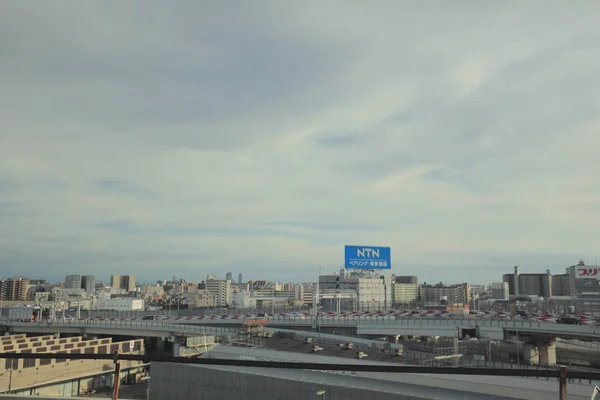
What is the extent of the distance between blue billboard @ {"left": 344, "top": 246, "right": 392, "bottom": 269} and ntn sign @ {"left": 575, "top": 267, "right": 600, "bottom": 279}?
29230mm

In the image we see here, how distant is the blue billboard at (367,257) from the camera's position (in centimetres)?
7644

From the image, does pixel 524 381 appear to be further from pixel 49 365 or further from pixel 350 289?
pixel 350 289

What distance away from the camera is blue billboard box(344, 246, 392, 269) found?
76438mm

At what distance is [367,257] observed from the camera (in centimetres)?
7712

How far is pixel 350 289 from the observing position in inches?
3674

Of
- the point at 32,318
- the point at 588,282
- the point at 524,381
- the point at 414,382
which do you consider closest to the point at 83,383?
the point at 414,382

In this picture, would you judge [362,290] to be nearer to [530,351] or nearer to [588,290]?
[530,351]

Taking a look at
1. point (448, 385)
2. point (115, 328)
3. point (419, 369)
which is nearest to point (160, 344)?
point (115, 328)

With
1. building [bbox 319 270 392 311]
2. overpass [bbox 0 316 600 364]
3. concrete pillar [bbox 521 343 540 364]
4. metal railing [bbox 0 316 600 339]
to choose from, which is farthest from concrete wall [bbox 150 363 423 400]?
building [bbox 319 270 392 311]

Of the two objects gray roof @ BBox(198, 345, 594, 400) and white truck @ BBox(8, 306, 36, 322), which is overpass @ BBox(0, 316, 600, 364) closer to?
white truck @ BBox(8, 306, 36, 322)

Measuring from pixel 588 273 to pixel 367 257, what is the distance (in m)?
34.0

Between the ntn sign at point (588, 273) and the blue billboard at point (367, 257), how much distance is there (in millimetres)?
29230

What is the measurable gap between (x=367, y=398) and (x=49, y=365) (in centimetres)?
3977

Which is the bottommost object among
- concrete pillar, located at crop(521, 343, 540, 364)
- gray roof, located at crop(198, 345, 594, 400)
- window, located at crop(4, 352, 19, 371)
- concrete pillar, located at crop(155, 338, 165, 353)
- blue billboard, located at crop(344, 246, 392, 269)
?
concrete pillar, located at crop(155, 338, 165, 353)
